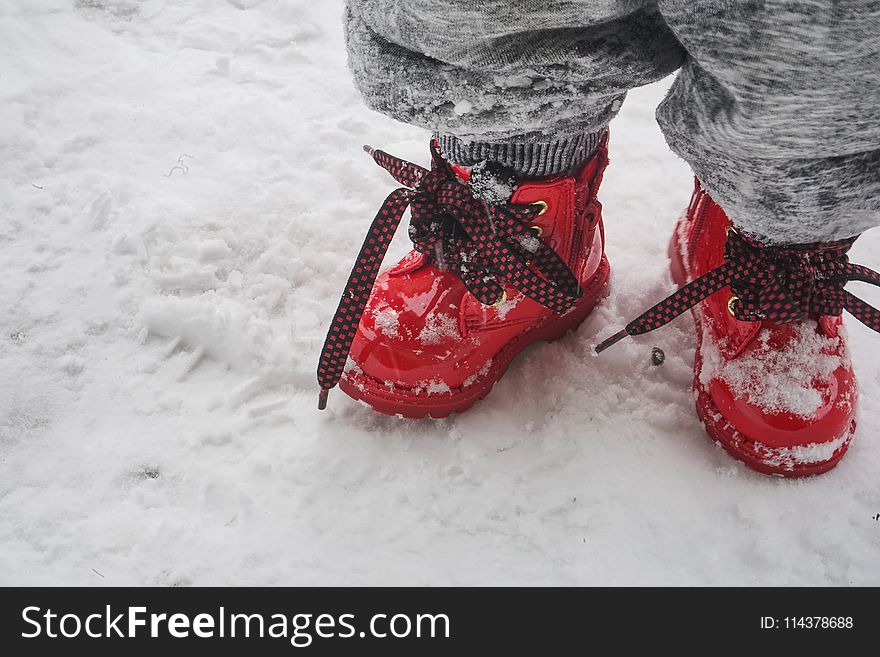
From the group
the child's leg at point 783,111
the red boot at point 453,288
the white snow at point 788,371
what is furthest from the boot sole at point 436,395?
the child's leg at point 783,111

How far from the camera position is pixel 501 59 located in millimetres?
671

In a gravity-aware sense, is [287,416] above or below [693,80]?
below

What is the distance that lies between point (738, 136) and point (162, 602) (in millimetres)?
867

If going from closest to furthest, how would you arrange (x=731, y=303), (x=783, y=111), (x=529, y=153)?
(x=783, y=111) → (x=529, y=153) → (x=731, y=303)

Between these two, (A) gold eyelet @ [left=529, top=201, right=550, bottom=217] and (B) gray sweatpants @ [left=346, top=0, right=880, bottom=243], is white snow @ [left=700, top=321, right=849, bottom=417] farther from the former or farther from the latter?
(A) gold eyelet @ [left=529, top=201, right=550, bottom=217]

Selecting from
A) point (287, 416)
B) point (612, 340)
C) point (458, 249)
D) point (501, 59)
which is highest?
point (501, 59)

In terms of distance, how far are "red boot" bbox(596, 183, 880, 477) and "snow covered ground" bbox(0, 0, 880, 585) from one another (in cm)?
5

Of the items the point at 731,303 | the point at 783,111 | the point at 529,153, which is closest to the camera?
Answer: the point at 783,111

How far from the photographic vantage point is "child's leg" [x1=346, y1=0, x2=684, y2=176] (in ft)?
2.08

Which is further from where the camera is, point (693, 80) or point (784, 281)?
point (784, 281)

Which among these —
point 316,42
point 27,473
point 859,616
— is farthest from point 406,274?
point 316,42

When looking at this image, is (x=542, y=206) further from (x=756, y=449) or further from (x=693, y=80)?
(x=756, y=449)

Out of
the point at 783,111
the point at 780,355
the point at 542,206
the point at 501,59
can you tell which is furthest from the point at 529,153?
the point at 780,355

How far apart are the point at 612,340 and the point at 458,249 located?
0.96 ft
